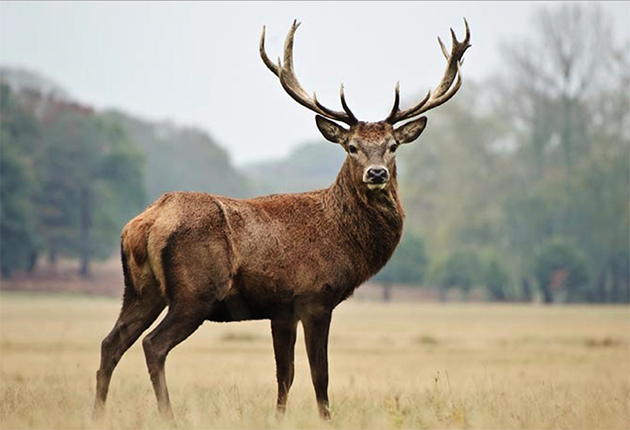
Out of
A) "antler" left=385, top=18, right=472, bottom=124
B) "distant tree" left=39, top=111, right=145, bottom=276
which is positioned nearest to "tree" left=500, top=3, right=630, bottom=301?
"distant tree" left=39, top=111, right=145, bottom=276

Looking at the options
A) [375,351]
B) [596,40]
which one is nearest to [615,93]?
[596,40]

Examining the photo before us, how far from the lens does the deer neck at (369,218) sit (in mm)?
11422

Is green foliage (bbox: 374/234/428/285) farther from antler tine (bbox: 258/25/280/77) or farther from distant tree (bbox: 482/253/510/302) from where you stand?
antler tine (bbox: 258/25/280/77)

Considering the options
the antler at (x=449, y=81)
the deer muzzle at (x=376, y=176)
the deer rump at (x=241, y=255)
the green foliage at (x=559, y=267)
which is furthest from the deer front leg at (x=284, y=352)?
the green foliage at (x=559, y=267)

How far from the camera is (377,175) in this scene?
1099 cm

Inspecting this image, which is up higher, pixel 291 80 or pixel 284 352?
pixel 291 80

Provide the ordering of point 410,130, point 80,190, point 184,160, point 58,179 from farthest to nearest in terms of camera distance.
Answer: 1. point 184,160
2. point 58,179
3. point 80,190
4. point 410,130

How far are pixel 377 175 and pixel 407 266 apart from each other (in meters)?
63.1

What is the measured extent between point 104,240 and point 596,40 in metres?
34.3

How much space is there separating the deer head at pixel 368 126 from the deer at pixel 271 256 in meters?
0.01

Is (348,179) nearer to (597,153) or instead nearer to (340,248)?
(340,248)

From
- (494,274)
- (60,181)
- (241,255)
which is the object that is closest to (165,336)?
(241,255)

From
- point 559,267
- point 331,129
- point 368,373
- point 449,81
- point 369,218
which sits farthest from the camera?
point 559,267

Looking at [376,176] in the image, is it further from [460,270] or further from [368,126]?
[460,270]
